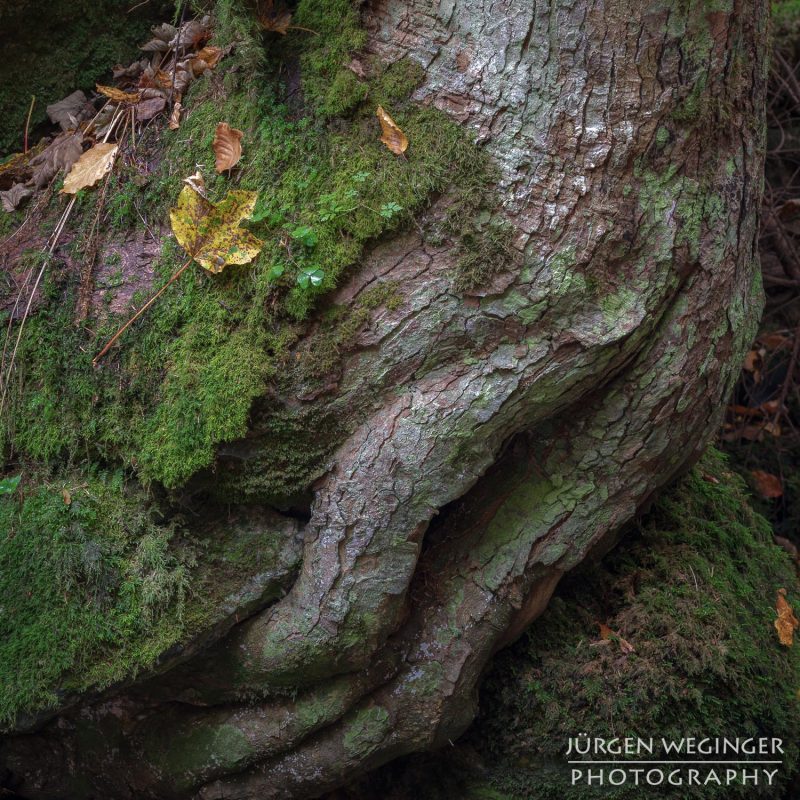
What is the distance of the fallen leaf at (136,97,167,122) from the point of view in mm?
3172

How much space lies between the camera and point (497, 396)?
8.25ft

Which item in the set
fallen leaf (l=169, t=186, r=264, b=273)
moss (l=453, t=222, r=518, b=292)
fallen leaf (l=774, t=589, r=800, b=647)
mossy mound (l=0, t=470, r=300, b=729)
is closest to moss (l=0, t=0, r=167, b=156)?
fallen leaf (l=169, t=186, r=264, b=273)

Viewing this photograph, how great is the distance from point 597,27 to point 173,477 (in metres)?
2.04

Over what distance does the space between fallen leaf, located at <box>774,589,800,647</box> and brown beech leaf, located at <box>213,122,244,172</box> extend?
3164 millimetres

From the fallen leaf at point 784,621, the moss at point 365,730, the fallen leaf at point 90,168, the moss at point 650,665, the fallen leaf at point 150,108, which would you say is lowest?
the fallen leaf at point 784,621

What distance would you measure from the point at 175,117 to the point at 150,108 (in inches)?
7.4

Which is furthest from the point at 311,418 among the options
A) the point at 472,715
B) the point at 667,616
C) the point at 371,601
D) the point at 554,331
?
the point at 667,616

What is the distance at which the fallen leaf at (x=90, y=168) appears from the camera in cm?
306

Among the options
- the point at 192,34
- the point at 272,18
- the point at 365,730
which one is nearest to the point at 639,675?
the point at 365,730

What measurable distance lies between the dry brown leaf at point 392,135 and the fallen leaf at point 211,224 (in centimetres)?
52

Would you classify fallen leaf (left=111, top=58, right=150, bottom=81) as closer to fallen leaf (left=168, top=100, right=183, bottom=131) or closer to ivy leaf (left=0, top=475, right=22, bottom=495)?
fallen leaf (left=168, top=100, right=183, bottom=131)

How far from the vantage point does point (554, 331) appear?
8.21 ft

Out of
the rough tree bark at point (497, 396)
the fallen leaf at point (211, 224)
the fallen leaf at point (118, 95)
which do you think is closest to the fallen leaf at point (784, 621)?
the rough tree bark at point (497, 396)

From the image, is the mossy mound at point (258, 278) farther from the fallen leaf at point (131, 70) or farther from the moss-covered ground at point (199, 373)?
the fallen leaf at point (131, 70)
